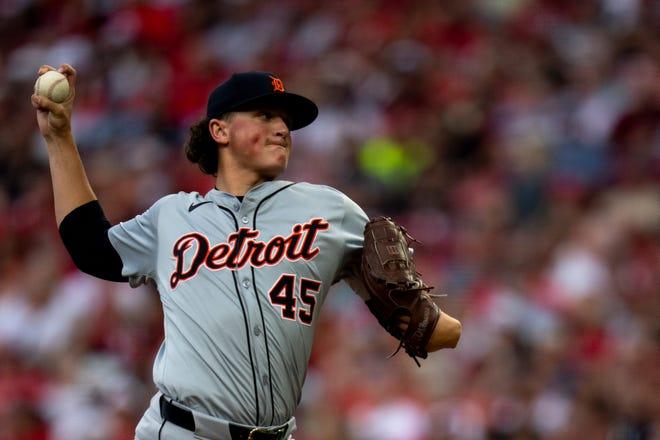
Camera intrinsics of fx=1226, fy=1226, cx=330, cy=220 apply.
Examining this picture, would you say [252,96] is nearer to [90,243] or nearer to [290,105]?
[290,105]

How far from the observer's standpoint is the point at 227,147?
3744mm

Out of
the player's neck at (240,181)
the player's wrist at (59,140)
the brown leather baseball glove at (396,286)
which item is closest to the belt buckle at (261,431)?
the brown leather baseball glove at (396,286)

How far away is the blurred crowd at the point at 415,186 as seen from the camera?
6.42 m

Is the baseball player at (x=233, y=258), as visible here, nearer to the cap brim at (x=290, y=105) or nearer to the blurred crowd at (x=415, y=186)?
the cap brim at (x=290, y=105)

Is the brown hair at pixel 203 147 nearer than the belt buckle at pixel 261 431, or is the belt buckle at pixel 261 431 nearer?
the belt buckle at pixel 261 431

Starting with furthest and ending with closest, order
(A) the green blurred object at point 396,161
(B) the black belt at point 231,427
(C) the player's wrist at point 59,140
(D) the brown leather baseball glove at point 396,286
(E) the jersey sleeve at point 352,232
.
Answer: (A) the green blurred object at point 396,161 → (C) the player's wrist at point 59,140 → (E) the jersey sleeve at point 352,232 → (D) the brown leather baseball glove at point 396,286 → (B) the black belt at point 231,427

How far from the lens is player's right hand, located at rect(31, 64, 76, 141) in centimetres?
371

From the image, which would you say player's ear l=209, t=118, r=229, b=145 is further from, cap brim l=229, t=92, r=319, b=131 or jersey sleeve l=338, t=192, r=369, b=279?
jersey sleeve l=338, t=192, r=369, b=279

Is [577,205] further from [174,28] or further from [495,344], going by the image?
[174,28]

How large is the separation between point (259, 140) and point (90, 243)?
1.99 ft

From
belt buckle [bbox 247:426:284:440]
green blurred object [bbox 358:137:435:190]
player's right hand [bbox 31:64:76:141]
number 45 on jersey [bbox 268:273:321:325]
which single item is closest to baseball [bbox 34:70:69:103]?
player's right hand [bbox 31:64:76:141]

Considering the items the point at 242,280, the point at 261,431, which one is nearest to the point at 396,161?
the point at 242,280

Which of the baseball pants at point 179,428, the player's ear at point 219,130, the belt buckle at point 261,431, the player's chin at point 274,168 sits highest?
the player's ear at point 219,130

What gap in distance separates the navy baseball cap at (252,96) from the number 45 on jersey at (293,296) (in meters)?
0.54
